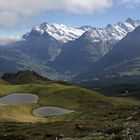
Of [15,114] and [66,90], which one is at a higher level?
[66,90]

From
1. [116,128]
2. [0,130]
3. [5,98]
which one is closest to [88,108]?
[5,98]

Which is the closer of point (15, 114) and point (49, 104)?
point (15, 114)

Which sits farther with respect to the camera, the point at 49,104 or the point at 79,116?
the point at 49,104

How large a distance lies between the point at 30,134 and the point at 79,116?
65.8 m

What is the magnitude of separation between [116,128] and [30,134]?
612 inches

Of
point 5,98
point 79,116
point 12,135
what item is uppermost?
point 5,98

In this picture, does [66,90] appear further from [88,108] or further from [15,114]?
[15,114]

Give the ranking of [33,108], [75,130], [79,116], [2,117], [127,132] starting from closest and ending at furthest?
[127,132] → [75,130] → [2,117] → [79,116] → [33,108]

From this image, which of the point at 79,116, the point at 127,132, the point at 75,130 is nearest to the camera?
the point at 127,132

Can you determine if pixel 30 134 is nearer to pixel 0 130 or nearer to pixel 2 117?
pixel 0 130

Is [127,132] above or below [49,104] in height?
below

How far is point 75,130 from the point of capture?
78.1m

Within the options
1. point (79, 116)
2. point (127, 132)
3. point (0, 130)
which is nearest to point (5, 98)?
point (79, 116)

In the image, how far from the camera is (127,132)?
65375 mm
